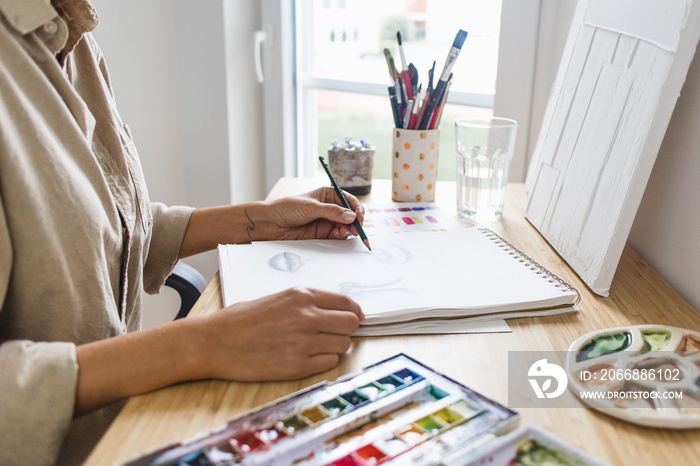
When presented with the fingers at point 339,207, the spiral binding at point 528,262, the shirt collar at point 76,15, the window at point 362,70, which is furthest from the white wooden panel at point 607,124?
the shirt collar at point 76,15

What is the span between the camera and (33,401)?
49 cm

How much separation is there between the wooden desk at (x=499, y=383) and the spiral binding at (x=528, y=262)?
1.2 inches

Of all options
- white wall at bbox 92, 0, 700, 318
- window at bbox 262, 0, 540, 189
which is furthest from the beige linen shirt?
window at bbox 262, 0, 540, 189

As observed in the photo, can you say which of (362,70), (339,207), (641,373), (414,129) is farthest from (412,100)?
(362,70)

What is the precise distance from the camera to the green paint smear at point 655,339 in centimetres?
57

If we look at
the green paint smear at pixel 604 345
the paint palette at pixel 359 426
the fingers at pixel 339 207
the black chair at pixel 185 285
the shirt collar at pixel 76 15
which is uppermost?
the shirt collar at pixel 76 15

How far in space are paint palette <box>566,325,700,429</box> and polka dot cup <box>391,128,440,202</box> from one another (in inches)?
21.2

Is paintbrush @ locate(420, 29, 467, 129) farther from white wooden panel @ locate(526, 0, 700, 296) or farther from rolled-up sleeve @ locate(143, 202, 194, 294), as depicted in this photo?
rolled-up sleeve @ locate(143, 202, 194, 294)

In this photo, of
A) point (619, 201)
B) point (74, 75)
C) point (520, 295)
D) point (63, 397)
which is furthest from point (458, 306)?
point (74, 75)

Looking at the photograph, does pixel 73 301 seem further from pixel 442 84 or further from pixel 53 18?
pixel 442 84

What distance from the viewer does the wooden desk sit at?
453 mm

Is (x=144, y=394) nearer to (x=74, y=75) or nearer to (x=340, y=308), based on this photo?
(x=340, y=308)

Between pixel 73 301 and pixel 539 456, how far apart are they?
48 centimetres

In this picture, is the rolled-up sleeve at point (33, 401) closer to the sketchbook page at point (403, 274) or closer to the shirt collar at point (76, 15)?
the sketchbook page at point (403, 274)
